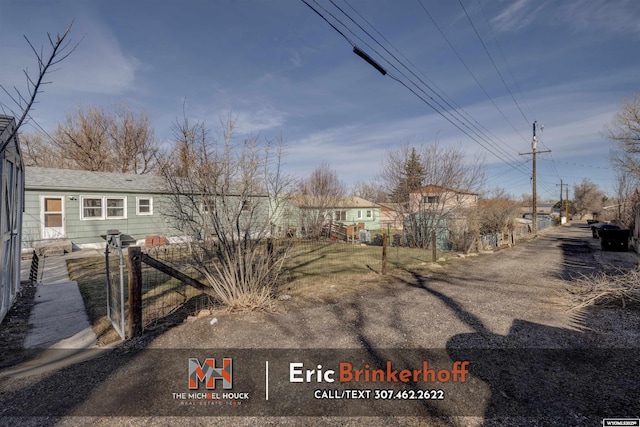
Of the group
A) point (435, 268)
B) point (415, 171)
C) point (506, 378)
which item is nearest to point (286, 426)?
point (506, 378)

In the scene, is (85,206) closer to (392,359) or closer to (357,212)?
(392,359)

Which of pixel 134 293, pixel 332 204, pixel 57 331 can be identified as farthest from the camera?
pixel 332 204

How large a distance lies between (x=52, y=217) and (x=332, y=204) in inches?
610

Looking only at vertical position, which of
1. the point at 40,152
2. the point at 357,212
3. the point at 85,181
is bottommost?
the point at 357,212

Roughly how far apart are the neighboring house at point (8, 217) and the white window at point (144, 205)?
24.7ft

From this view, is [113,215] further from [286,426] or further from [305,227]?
[286,426]

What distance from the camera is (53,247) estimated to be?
1133 cm

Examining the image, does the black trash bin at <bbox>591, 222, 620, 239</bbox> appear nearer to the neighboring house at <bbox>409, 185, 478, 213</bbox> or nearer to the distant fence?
the distant fence

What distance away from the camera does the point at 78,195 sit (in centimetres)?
1283

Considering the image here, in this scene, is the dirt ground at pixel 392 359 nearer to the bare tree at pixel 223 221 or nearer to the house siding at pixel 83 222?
the bare tree at pixel 223 221

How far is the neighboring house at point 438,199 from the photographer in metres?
14.9

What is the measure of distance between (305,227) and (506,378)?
54.1ft

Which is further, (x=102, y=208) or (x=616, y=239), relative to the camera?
(x=616, y=239)

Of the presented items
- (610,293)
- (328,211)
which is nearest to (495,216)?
(328,211)
